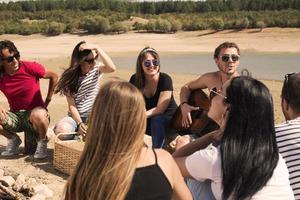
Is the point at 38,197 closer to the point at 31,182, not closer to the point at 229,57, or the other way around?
the point at 31,182

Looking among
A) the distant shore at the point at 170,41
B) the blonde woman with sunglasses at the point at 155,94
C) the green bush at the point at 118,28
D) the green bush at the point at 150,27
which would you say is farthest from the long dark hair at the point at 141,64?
the green bush at the point at 150,27

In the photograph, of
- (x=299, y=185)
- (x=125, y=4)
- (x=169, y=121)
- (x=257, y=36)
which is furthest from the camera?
(x=125, y=4)

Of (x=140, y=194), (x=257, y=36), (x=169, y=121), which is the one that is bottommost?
(x=257, y=36)

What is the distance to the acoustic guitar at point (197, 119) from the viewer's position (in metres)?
4.47

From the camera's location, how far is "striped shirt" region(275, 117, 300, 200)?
2822mm

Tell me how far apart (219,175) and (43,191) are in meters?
2.40

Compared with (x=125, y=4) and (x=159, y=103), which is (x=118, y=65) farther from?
(x=125, y=4)

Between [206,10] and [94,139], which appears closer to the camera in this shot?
[94,139]

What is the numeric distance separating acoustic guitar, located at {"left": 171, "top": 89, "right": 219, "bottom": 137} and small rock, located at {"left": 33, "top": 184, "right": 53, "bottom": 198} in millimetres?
1255

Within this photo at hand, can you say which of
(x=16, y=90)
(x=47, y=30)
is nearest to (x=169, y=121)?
(x=16, y=90)

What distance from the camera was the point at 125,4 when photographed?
56.0 m

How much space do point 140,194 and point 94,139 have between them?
0.98 ft

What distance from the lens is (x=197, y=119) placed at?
4727mm

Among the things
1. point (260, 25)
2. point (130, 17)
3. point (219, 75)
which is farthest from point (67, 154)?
point (130, 17)
